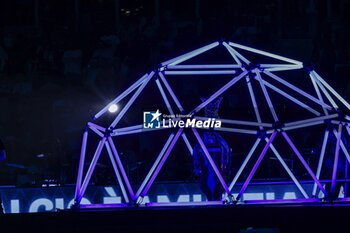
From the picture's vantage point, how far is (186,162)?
8.42 metres

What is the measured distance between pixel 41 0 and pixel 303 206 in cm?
922

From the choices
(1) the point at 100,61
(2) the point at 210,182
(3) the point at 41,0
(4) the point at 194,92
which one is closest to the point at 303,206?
(2) the point at 210,182

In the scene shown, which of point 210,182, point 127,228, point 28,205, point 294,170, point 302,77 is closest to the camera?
point 127,228

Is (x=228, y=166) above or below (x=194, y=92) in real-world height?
below

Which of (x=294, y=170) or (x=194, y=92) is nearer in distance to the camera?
(x=294, y=170)

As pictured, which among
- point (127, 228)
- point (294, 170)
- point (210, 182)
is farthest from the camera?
point (294, 170)

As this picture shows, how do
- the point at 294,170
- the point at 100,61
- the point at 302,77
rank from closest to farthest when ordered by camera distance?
the point at 294,170
the point at 302,77
the point at 100,61

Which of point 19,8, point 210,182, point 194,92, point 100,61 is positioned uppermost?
point 19,8

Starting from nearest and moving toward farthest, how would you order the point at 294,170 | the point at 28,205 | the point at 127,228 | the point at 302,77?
the point at 127,228
the point at 28,205
the point at 294,170
the point at 302,77

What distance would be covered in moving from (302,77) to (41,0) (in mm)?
7536

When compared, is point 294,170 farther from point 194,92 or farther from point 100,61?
point 100,61

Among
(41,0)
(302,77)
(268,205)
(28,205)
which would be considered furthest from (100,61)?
(268,205)

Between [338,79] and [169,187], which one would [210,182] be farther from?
[338,79]

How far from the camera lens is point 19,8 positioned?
10.0 meters
